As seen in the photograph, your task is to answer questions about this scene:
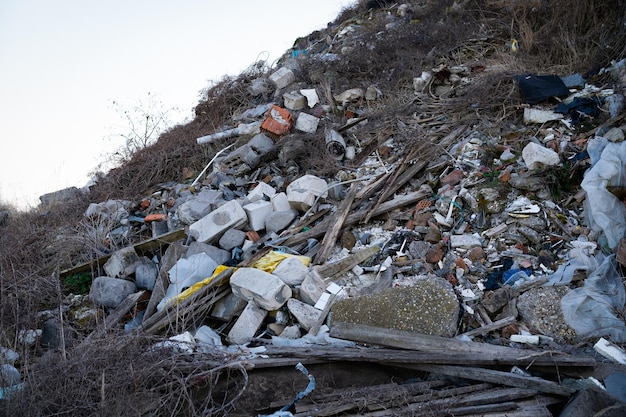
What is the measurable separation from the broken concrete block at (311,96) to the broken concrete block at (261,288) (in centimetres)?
435

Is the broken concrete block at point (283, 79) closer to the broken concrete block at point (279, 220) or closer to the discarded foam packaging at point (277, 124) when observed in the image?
the discarded foam packaging at point (277, 124)

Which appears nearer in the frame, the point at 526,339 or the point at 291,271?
the point at 526,339

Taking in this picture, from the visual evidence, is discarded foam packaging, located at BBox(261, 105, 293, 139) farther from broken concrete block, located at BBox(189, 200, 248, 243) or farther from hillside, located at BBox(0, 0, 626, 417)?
broken concrete block, located at BBox(189, 200, 248, 243)

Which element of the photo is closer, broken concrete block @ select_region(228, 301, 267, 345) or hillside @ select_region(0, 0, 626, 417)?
hillside @ select_region(0, 0, 626, 417)

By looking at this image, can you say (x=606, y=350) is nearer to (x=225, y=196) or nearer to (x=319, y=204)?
(x=319, y=204)

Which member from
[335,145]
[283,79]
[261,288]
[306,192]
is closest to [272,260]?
[261,288]

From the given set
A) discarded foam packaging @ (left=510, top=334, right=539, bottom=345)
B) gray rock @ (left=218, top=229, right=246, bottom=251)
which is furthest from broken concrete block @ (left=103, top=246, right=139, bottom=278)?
discarded foam packaging @ (left=510, top=334, right=539, bottom=345)

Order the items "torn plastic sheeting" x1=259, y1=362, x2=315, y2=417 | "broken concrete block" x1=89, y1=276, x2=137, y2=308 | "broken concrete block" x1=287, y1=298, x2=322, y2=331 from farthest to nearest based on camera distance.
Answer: "broken concrete block" x1=89, y1=276, x2=137, y2=308 → "broken concrete block" x1=287, y1=298, x2=322, y2=331 → "torn plastic sheeting" x1=259, y1=362, x2=315, y2=417

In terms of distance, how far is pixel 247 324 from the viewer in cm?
443

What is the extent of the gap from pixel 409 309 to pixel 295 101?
5154mm

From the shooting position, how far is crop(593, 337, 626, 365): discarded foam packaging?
339 cm

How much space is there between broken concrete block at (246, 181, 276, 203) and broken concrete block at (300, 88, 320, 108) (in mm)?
2232

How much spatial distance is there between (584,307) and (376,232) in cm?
219

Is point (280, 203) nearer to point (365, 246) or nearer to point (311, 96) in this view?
point (365, 246)
